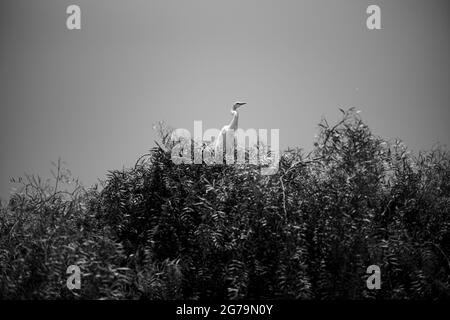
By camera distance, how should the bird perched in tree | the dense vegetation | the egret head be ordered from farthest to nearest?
the egret head, the bird perched in tree, the dense vegetation

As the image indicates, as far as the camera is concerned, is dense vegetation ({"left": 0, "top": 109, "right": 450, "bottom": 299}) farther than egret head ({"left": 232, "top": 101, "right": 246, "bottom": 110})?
No

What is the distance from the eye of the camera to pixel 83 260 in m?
7.00

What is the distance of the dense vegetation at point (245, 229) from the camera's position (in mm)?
7301

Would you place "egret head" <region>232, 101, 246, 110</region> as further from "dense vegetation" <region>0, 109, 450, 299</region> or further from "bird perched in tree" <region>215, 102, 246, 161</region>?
"dense vegetation" <region>0, 109, 450, 299</region>

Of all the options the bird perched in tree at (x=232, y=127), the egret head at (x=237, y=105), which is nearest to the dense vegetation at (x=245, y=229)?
the bird perched in tree at (x=232, y=127)

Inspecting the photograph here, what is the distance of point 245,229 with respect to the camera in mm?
7910

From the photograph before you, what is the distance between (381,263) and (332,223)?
0.84 m

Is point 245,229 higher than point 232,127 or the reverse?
the reverse

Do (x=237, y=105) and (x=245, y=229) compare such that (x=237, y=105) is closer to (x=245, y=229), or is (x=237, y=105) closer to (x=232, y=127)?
(x=232, y=127)

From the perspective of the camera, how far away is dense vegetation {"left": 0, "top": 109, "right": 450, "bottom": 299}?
7.30 meters

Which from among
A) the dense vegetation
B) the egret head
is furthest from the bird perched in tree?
the dense vegetation

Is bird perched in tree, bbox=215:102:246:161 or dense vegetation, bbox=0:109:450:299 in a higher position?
bird perched in tree, bbox=215:102:246:161

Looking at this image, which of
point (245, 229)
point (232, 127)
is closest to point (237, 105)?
point (232, 127)

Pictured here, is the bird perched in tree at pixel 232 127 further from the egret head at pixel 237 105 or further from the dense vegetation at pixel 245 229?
the dense vegetation at pixel 245 229
